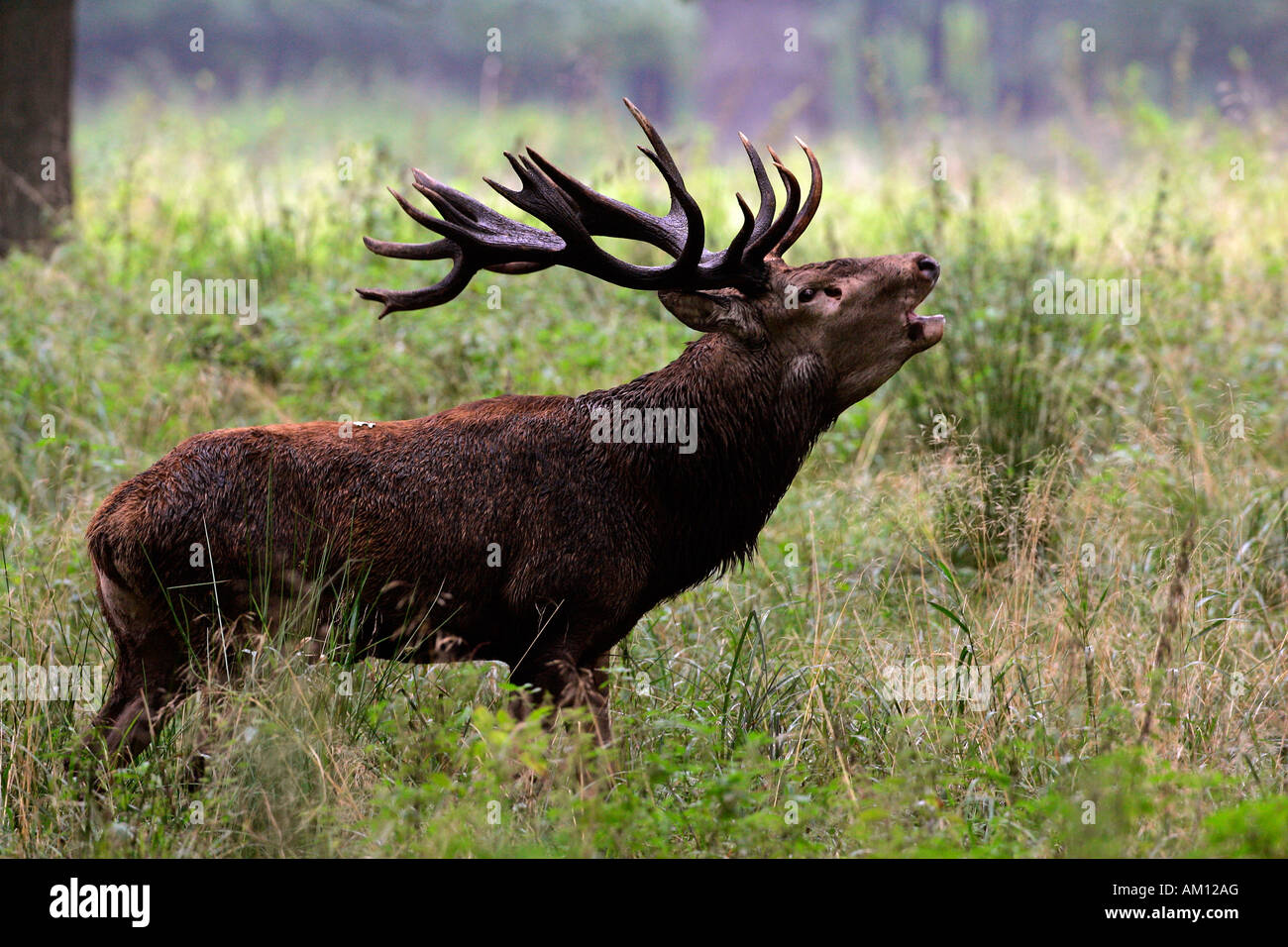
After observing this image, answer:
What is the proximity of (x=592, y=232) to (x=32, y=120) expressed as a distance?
23.1ft

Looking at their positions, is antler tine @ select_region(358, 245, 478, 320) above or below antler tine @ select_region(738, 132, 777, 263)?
below

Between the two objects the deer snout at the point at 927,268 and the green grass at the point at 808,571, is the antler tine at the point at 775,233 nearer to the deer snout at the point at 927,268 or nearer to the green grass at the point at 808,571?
the deer snout at the point at 927,268

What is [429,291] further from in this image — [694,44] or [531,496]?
[694,44]

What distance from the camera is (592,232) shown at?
4.32m

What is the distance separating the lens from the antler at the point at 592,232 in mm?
4102

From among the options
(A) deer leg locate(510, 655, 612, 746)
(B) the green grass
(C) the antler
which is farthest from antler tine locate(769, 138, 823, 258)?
(A) deer leg locate(510, 655, 612, 746)

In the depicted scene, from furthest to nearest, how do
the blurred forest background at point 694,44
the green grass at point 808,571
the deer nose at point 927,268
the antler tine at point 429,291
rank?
1. the blurred forest background at point 694,44
2. the antler tine at point 429,291
3. the deer nose at point 927,268
4. the green grass at point 808,571

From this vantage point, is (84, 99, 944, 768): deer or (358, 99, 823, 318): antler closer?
(84, 99, 944, 768): deer

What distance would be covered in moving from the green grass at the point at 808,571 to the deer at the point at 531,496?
8.5 inches

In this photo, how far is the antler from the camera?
410cm

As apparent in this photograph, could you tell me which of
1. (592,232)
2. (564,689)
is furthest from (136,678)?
(592,232)

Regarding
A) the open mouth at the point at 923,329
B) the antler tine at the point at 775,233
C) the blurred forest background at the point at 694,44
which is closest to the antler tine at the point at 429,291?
the antler tine at the point at 775,233

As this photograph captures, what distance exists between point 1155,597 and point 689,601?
170 centimetres

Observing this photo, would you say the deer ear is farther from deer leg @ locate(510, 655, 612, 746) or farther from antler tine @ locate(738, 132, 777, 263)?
deer leg @ locate(510, 655, 612, 746)
